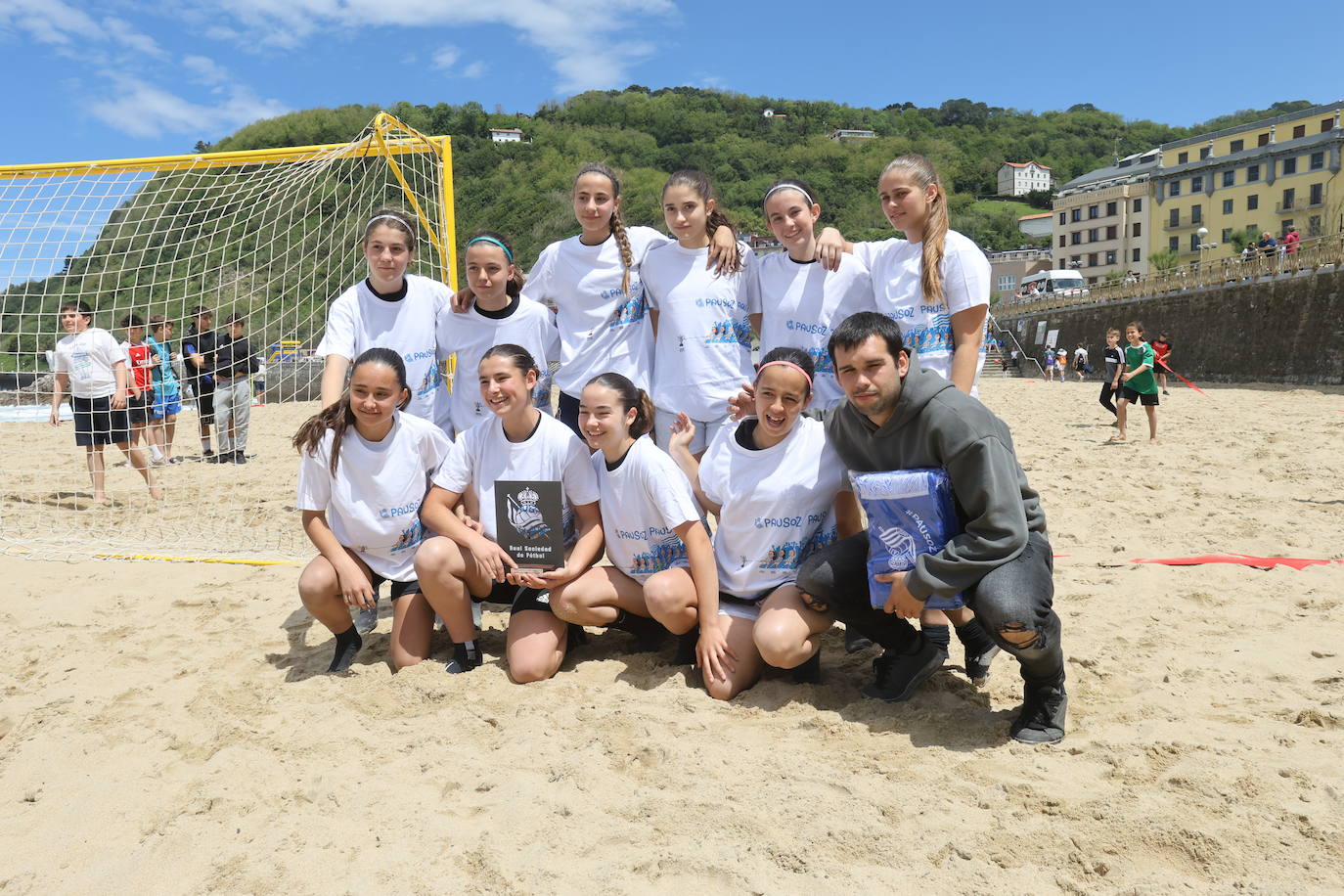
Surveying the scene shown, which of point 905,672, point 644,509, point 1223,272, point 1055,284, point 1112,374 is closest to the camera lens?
point 905,672

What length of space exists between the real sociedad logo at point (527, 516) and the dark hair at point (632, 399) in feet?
1.40

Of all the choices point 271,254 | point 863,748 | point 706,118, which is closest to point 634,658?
point 863,748

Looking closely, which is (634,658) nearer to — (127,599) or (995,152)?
→ (127,599)

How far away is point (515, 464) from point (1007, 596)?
5.60 feet

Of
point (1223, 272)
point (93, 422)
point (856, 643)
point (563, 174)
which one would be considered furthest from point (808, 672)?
point (563, 174)

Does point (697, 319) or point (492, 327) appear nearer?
point (697, 319)

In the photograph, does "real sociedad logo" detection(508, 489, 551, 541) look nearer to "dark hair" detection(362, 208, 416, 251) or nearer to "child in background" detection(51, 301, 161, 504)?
"dark hair" detection(362, 208, 416, 251)

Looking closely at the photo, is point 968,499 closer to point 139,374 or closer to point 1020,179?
point 139,374

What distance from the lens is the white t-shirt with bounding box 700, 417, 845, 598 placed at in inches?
110

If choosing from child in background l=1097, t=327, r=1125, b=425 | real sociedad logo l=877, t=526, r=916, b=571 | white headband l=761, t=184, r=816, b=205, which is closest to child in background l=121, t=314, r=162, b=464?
white headband l=761, t=184, r=816, b=205

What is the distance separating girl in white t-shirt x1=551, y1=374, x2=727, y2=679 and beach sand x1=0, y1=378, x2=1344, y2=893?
8.0 inches

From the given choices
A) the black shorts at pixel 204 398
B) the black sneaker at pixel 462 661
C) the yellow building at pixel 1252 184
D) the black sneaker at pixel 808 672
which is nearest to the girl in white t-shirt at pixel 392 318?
the black sneaker at pixel 462 661

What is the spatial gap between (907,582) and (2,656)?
3.46m

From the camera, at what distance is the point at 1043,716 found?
2365 millimetres
